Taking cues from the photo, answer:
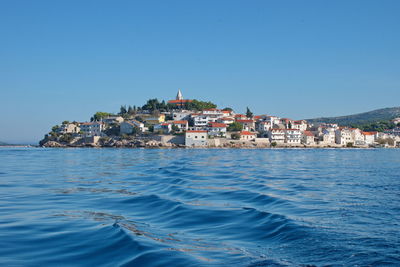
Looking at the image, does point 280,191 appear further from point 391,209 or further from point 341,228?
point 341,228

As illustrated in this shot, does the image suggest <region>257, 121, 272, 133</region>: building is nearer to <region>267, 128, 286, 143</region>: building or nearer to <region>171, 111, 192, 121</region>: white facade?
<region>267, 128, 286, 143</region>: building

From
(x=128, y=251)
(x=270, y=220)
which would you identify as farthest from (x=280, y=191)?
(x=128, y=251)

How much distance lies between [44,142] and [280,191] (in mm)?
67710

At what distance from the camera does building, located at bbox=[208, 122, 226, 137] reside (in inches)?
2601

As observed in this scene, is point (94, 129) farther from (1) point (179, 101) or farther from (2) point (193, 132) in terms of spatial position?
(1) point (179, 101)

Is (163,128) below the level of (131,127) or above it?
below

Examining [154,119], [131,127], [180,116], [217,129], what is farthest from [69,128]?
[217,129]

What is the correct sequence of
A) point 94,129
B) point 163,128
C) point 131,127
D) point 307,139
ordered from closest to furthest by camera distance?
point 163,128, point 131,127, point 307,139, point 94,129

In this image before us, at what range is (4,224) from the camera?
6.36m

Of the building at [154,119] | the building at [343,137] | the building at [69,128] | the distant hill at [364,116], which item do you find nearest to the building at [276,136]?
the building at [343,137]

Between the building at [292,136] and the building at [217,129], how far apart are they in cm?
1232

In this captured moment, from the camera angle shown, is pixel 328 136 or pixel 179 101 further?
pixel 179 101

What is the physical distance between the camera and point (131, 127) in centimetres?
6781

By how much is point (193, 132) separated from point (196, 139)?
1.26m
